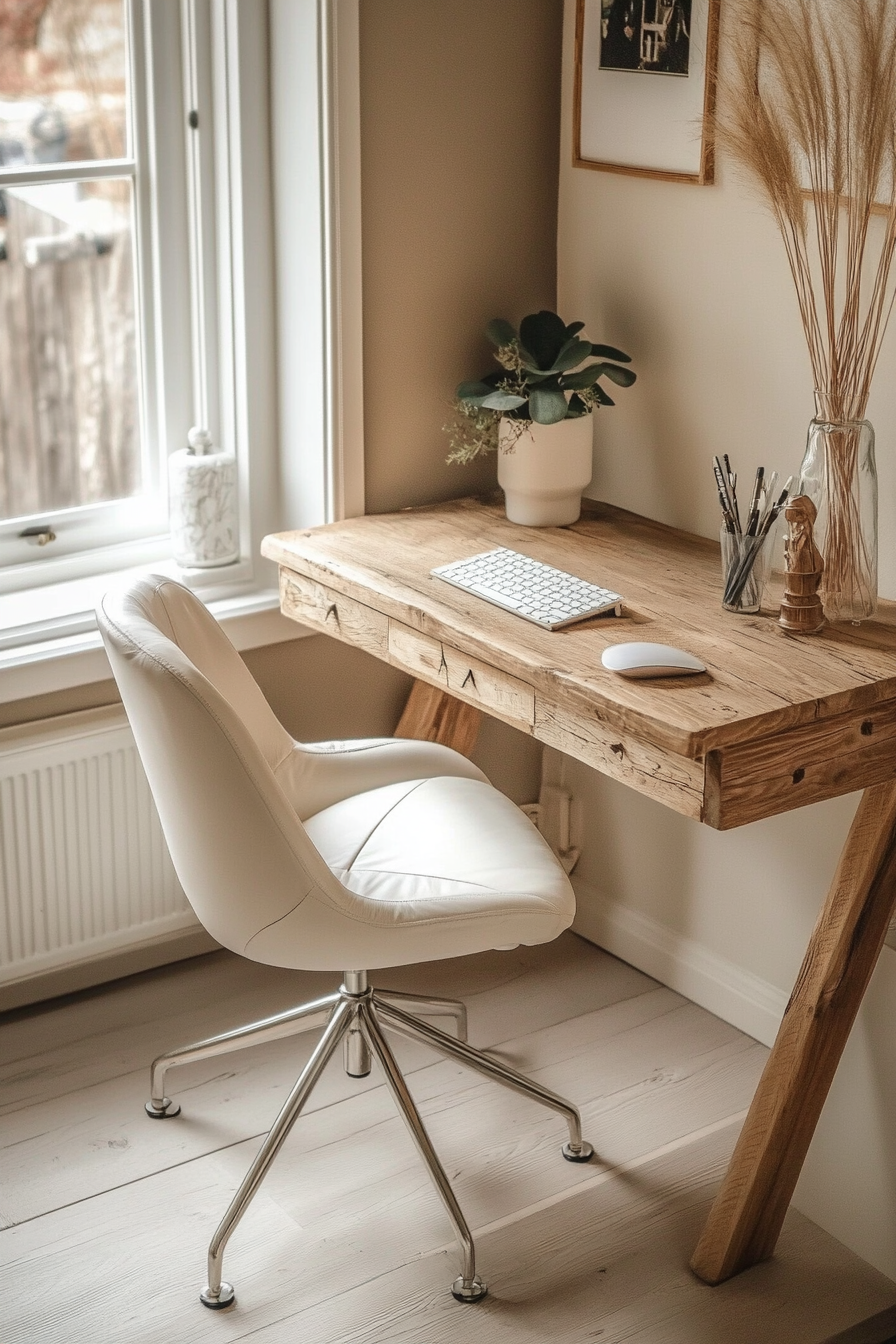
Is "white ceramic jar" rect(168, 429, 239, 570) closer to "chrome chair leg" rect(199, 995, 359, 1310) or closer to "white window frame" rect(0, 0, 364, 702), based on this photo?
"white window frame" rect(0, 0, 364, 702)

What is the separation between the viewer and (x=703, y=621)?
2.05 meters

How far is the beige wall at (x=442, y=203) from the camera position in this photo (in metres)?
2.45

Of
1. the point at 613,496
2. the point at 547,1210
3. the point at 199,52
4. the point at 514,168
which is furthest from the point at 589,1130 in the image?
the point at 199,52

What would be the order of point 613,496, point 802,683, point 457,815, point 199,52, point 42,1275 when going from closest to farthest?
point 802,683
point 42,1275
point 457,815
point 199,52
point 613,496

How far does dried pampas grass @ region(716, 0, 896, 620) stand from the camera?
189 cm

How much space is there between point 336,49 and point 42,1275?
1.84 metres

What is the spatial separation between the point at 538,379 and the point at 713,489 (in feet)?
1.11

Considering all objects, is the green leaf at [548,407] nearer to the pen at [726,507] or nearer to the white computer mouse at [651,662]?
the pen at [726,507]

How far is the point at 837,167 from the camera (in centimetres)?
192

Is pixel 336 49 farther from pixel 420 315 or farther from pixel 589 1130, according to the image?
pixel 589 1130

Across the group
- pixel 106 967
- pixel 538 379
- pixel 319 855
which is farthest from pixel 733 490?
pixel 106 967

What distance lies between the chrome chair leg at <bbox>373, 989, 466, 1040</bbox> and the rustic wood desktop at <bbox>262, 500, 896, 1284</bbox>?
0.54m

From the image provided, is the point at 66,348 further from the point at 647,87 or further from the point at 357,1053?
the point at 357,1053

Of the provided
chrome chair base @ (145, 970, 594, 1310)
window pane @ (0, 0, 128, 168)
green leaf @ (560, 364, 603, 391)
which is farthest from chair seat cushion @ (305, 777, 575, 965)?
window pane @ (0, 0, 128, 168)
